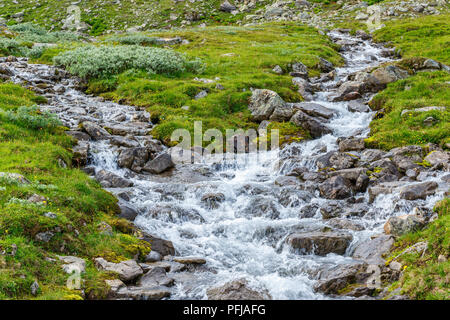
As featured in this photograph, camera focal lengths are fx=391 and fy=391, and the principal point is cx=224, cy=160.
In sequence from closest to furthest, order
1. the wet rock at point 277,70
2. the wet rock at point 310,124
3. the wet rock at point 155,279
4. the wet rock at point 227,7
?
the wet rock at point 155,279, the wet rock at point 310,124, the wet rock at point 277,70, the wet rock at point 227,7

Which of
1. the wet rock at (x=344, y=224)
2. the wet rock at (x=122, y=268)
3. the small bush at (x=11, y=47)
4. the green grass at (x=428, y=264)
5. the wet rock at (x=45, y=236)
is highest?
the small bush at (x=11, y=47)

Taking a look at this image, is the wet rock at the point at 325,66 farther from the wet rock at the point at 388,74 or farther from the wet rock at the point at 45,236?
the wet rock at the point at 45,236

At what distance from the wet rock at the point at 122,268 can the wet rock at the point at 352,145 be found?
42.4 feet

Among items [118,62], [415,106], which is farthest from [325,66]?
[118,62]

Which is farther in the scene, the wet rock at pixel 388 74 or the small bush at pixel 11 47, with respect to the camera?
the small bush at pixel 11 47

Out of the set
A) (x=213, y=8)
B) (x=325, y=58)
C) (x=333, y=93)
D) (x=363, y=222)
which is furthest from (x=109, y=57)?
(x=213, y=8)

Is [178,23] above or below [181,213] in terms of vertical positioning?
above

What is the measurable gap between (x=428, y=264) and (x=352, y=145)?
10.9m

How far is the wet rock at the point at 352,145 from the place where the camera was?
1989cm

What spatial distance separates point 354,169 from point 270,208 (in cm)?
442

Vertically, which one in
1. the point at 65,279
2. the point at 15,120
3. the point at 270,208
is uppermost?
the point at 15,120

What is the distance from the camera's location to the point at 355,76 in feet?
99.0

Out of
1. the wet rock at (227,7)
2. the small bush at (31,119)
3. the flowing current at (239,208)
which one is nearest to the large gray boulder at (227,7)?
the wet rock at (227,7)

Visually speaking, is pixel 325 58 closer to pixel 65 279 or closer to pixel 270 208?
pixel 270 208
